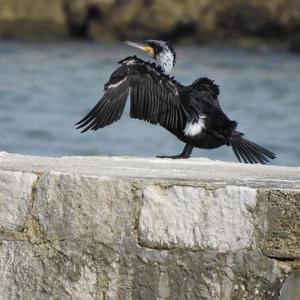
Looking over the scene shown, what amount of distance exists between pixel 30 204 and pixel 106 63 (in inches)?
811

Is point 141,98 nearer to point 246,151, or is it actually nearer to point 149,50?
point 246,151

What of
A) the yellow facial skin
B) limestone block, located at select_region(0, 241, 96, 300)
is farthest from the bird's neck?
limestone block, located at select_region(0, 241, 96, 300)

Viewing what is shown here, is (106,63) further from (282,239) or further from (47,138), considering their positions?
(282,239)

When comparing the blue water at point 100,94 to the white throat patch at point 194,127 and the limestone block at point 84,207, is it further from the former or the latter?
the limestone block at point 84,207

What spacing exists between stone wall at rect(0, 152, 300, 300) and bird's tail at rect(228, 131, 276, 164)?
187 centimetres

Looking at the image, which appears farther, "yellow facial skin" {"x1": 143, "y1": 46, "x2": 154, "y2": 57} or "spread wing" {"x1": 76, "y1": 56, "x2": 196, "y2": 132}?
"yellow facial skin" {"x1": 143, "y1": 46, "x2": 154, "y2": 57}

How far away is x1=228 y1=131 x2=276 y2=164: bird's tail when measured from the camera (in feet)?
22.3

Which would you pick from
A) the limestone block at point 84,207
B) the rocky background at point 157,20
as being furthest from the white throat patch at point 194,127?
the rocky background at point 157,20

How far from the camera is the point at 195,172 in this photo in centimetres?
515

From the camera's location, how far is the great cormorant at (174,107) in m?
6.67

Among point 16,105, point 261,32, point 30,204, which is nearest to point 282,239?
point 30,204

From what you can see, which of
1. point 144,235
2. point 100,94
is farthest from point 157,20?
point 144,235

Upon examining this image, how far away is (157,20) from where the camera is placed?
28797mm

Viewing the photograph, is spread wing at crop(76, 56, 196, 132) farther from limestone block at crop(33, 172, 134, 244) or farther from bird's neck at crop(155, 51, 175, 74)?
limestone block at crop(33, 172, 134, 244)
